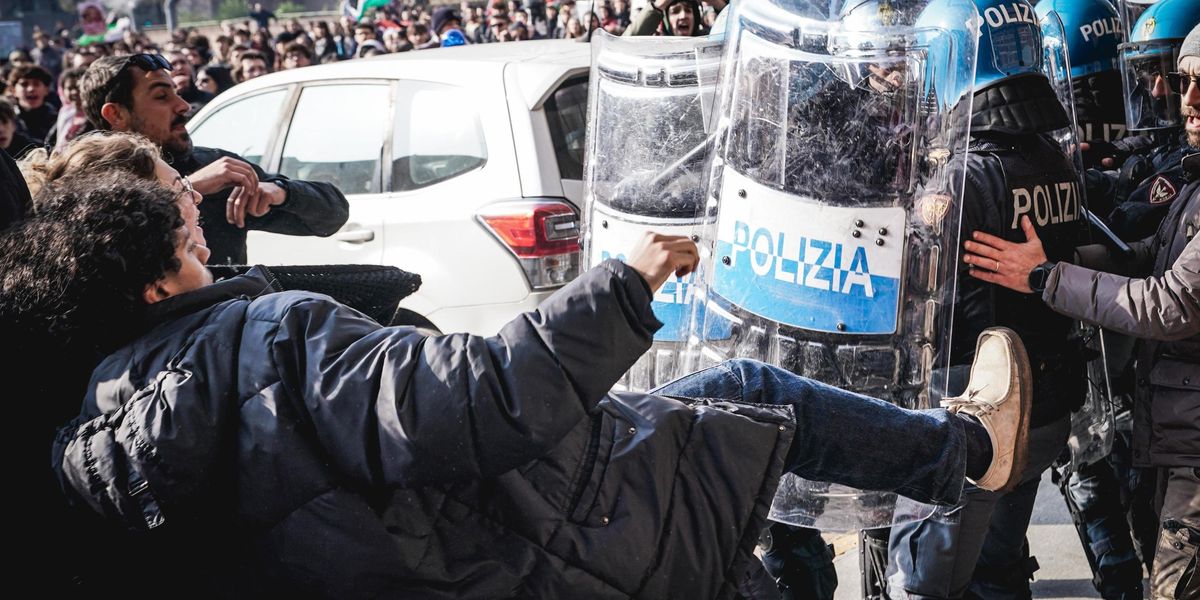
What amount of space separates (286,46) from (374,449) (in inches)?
387

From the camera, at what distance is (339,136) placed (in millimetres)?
5305

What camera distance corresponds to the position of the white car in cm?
470

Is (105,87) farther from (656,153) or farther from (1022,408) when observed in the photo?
(1022,408)

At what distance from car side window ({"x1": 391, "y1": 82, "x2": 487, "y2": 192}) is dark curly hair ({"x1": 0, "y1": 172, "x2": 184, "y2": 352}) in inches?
110

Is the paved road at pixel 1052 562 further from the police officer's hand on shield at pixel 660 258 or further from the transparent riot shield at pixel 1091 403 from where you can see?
the police officer's hand on shield at pixel 660 258

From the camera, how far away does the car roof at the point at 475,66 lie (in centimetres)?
483

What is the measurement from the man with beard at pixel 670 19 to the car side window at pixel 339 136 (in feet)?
5.74

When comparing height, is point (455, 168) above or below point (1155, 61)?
below

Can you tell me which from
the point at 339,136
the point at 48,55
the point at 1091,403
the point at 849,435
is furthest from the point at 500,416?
the point at 48,55

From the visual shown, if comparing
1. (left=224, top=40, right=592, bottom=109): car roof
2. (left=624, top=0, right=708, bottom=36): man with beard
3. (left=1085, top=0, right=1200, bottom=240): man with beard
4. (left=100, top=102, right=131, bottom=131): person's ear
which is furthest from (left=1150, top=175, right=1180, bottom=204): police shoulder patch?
(left=624, top=0, right=708, bottom=36): man with beard

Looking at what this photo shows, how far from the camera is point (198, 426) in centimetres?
185

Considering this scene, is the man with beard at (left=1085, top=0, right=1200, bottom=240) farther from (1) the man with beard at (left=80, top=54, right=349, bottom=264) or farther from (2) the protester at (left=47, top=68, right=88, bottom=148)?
(2) the protester at (left=47, top=68, right=88, bottom=148)

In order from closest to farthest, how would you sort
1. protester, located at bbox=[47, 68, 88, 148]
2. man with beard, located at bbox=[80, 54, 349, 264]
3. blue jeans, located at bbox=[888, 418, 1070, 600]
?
blue jeans, located at bbox=[888, 418, 1070, 600] → man with beard, located at bbox=[80, 54, 349, 264] → protester, located at bbox=[47, 68, 88, 148]

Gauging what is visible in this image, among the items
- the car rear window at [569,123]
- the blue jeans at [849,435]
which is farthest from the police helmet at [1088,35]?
the blue jeans at [849,435]
